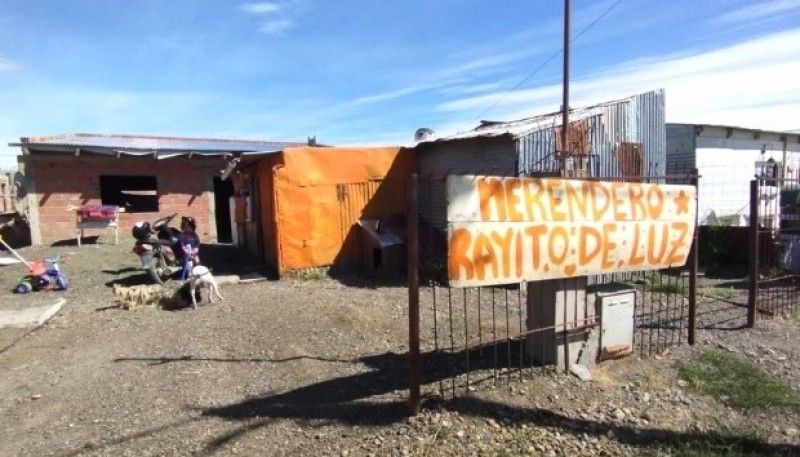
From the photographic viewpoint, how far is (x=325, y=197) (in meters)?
10.6

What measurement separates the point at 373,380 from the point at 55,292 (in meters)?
7.69

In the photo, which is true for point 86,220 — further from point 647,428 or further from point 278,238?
point 647,428

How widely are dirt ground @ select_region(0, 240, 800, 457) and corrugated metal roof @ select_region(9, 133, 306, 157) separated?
750 cm

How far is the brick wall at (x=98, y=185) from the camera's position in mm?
14594

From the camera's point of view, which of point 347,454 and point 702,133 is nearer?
point 347,454

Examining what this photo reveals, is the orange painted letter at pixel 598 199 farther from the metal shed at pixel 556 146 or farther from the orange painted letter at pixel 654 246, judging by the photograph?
the metal shed at pixel 556 146

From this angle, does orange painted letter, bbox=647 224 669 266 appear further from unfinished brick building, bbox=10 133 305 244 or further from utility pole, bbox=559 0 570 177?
unfinished brick building, bbox=10 133 305 244

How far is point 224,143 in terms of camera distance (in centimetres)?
1967

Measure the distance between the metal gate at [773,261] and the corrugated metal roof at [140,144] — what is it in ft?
33.3

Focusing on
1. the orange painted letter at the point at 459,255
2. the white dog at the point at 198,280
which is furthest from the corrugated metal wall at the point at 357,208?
the orange painted letter at the point at 459,255

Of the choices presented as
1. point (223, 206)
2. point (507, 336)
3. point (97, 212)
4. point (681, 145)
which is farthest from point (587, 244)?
point (223, 206)

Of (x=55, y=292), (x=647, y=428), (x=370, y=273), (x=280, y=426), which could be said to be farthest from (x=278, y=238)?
(x=647, y=428)

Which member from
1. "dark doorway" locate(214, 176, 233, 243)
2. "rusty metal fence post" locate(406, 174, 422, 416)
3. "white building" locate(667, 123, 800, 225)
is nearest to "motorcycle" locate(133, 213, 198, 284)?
"rusty metal fence post" locate(406, 174, 422, 416)

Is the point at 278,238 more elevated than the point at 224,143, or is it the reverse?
the point at 224,143
